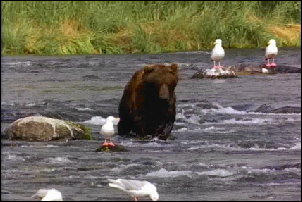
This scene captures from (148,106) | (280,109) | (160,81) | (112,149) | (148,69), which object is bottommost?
(280,109)

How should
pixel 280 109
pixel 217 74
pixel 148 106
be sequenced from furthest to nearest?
pixel 217 74 < pixel 280 109 < pixel 148 106

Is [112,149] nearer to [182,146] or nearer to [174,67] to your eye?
[182,146]

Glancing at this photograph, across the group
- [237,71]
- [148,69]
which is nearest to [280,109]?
[148,69]

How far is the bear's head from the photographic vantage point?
12.9m

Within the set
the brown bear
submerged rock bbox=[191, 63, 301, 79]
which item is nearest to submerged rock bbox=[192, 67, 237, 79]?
submerged rock bbox=[191, 63, 301, 79]

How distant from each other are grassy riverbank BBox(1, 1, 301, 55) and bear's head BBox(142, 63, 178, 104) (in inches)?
739

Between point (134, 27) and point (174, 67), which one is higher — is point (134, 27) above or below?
below

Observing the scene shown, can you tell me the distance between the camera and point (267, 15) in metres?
36.5

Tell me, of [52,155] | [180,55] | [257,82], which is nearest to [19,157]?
[52,155]

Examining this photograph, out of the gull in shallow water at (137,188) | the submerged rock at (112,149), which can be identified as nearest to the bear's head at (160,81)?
the submerged rock at (112,149)

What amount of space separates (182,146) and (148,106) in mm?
937

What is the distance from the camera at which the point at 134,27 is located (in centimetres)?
3419

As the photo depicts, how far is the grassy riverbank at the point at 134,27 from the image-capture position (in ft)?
106

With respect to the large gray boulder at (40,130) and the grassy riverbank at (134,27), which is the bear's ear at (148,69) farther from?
the grassy riverbank at (134,27)
